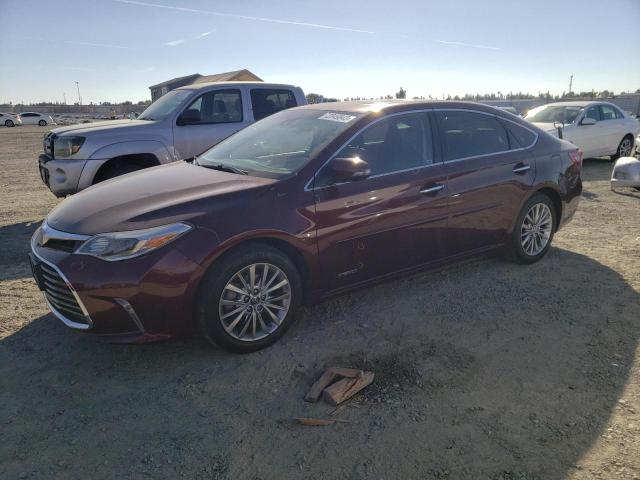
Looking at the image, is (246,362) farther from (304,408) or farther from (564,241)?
(564,241)

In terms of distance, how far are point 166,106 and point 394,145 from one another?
504cm

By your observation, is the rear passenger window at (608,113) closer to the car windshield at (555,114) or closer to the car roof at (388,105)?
the car windshield at (555,114)

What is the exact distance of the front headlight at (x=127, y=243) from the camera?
293 centimetres

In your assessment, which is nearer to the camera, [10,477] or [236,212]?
[10,477]

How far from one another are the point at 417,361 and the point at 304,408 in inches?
35.1

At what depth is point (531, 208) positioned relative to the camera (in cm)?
480

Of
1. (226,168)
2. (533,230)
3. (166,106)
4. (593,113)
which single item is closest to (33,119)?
(166,106)

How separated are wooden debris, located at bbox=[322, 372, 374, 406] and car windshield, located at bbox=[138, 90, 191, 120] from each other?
19.0 feet

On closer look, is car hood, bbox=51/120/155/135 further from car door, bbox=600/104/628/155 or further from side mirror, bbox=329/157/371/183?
car door, bbox=600/104/628/155

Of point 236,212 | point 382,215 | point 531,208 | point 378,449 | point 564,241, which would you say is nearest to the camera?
point 378,449

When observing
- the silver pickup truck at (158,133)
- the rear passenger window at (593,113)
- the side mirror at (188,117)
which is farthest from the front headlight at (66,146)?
the rear passenger window at (593,113)

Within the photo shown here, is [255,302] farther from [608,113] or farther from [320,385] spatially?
[608,113]

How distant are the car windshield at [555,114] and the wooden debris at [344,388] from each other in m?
10.8

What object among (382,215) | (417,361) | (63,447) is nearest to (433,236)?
(382,215)
